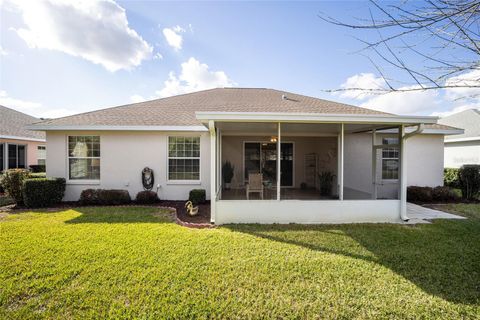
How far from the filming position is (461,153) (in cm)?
1530

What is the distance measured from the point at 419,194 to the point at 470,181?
2.57 metres

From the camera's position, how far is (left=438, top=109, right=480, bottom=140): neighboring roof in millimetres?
14711

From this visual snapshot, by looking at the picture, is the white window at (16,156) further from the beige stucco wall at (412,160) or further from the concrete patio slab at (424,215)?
the concrete patio slab at (424,215)

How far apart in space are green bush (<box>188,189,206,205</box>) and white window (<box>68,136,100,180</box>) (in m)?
4.23

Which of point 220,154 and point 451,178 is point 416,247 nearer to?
point 220,154

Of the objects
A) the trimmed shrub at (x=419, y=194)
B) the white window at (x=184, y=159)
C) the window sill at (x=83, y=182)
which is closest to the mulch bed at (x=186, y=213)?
the white window at (x=184, y=159)

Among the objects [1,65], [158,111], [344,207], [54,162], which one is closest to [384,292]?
[344,207]

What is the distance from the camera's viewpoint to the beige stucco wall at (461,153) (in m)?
14.4

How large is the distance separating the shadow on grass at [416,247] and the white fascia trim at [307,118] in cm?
295

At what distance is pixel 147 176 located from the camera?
891 centimetres

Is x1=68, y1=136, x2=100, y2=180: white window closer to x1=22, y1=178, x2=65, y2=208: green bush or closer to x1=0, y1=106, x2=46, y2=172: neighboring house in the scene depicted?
x1=22, y1=178, x2=65, y2=208: green bush

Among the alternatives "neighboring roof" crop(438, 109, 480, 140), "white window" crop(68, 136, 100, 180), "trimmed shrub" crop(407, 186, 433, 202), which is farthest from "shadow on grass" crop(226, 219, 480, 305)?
"neighboring roof" crop(438, 109, 480, 140)

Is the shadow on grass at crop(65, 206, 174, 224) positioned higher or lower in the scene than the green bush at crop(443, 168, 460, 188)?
lower

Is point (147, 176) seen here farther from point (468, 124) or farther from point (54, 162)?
point (468, 124)
